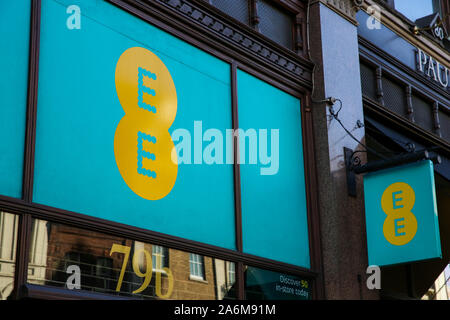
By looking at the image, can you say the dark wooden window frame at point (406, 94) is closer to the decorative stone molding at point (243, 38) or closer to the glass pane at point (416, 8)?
the glass pane at point (416, 8)

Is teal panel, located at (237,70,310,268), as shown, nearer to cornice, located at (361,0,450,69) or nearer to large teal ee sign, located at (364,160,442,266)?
large teal ee sign, located at (364,160,442,266)

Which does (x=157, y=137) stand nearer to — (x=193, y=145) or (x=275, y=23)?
(x=193, y=145)

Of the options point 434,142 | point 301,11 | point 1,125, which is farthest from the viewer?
point 434,142

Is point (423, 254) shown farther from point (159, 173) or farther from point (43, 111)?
point (43, 111)

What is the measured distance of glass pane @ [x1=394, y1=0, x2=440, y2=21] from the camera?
15.1m

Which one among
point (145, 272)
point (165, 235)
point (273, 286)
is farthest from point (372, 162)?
point (145, 272)

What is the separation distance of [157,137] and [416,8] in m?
8.62

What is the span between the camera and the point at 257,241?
10070 millimetres

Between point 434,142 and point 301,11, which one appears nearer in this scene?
point 301,11

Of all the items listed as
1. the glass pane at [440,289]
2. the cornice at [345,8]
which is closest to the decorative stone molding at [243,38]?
the cornice at [345,8]

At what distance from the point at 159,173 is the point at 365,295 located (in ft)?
12.6

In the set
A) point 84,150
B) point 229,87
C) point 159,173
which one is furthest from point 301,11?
point 84,150

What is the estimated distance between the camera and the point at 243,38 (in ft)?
35.6

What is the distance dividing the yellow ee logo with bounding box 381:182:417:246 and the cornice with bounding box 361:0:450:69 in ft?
13.5
